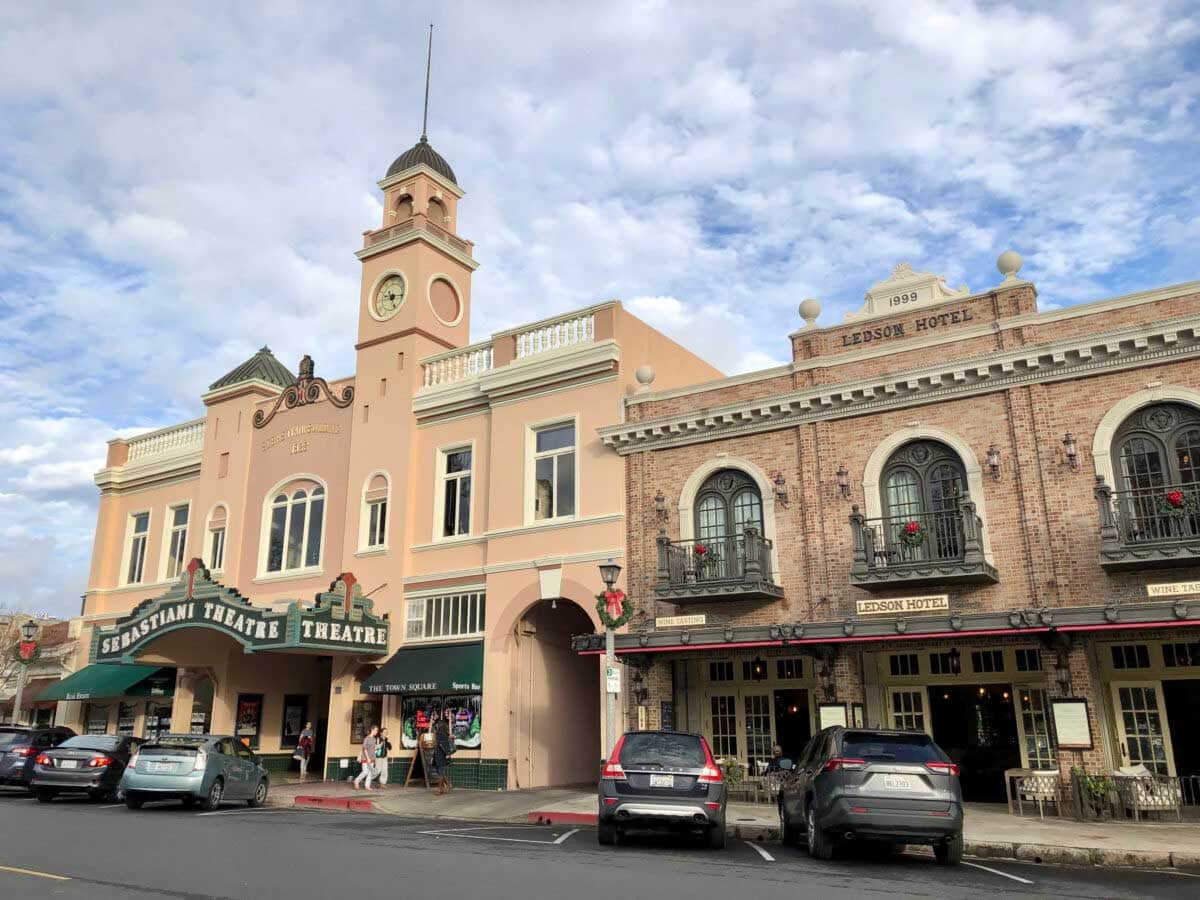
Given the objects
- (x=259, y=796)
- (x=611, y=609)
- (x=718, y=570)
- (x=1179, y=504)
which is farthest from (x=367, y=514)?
(x=1179, y=504)

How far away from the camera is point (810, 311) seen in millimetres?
21344

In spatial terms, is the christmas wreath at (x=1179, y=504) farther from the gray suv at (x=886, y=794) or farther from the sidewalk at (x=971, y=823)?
the gray suv at (x=886, y=794)

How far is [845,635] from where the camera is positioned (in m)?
17.6

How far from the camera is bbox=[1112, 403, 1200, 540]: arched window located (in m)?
15.7

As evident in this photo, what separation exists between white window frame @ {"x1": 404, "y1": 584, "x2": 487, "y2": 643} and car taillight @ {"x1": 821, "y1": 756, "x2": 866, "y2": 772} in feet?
44.3

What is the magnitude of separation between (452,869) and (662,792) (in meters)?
3.30

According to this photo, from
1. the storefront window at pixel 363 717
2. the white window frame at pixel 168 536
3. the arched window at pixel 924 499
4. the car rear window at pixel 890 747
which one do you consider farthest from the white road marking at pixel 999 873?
the white window frame at pixel 168 536

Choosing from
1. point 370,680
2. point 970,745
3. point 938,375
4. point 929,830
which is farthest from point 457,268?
point 929,830

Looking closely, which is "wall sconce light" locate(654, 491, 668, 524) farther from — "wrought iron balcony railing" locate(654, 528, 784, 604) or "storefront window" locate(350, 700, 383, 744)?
"storefront window" locate(350, 700, 383, 744)

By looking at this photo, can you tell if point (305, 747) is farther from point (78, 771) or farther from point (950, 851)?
point (950, 851)

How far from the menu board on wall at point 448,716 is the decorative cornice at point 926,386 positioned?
700 cm

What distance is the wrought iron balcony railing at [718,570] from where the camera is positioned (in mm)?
19422

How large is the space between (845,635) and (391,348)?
15583 millimetres

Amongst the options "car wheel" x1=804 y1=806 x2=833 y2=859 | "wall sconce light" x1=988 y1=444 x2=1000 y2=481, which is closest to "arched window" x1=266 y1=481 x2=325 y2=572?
"wall sconce light" x1=988 y1=444 x2=1000 y2=481
